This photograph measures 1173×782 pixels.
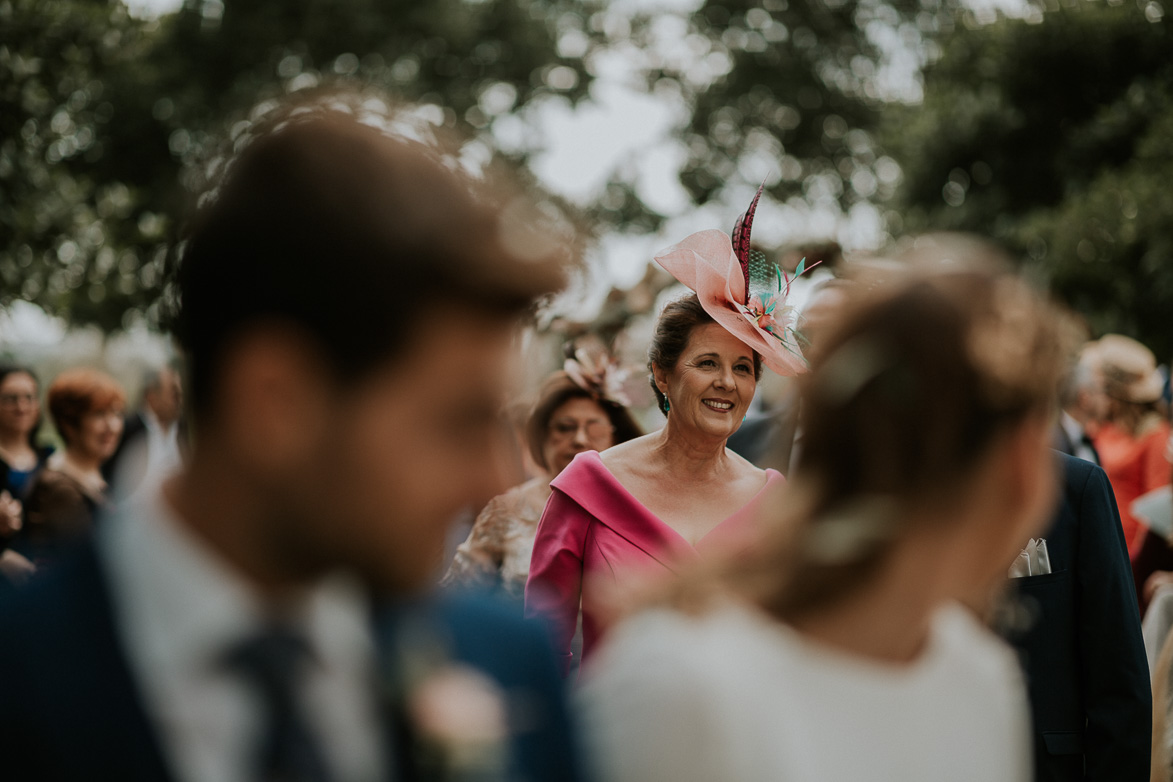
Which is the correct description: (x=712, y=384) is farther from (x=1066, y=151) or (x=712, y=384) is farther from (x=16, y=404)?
(x=1066, y=151)

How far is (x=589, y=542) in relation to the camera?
332cm

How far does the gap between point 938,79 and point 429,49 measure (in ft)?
34.9

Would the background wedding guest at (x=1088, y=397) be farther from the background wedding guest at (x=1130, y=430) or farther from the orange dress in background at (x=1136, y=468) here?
the orange dress in background at (x=1136, y=468)

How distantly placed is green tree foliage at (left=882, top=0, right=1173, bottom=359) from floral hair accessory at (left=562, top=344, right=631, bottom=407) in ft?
48.9

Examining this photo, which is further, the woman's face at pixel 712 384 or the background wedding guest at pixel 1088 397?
the background wedding guest at pixel 1088 397

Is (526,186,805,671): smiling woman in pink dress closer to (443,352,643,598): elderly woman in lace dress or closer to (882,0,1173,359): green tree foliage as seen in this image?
(443,352,643,598): elderly woman in lace dress

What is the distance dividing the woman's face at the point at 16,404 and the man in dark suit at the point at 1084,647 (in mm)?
5309

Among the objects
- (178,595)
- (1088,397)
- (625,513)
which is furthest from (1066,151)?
(178,595)

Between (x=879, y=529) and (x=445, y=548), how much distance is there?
1.77ft

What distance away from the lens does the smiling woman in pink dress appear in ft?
10.8

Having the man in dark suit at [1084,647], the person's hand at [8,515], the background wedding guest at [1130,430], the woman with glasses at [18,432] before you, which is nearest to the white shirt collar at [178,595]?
the man in dark suit at [1084,647]

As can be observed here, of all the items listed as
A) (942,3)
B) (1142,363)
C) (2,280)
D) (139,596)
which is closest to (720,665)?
(139,596)

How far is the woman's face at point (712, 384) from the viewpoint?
342cm

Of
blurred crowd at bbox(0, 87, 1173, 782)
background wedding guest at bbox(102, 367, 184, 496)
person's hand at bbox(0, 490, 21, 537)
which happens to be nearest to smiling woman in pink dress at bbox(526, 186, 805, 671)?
blurred crowd at bbox(0, 87, 1173, 782)
